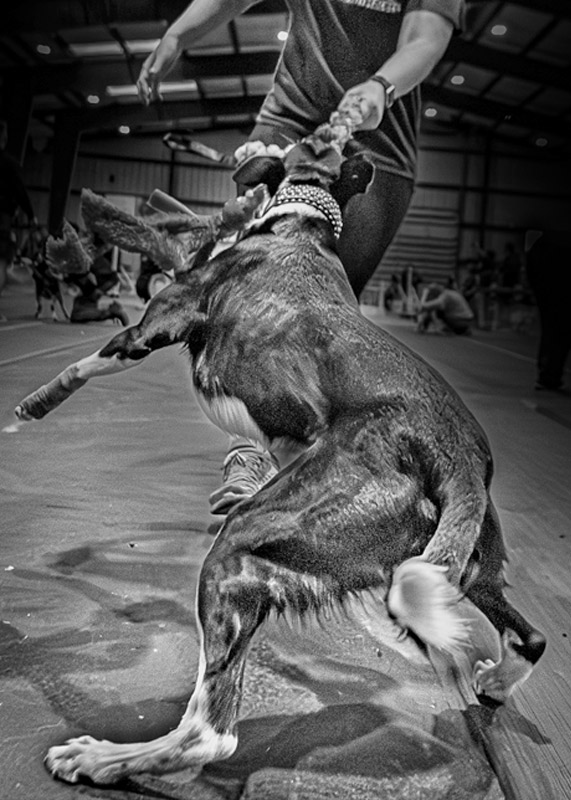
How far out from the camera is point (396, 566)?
2.64 feet

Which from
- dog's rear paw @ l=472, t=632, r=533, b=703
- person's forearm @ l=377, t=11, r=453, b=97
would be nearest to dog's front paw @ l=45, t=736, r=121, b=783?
dog's rear paw @ l=472, t=632, r=533, b=703

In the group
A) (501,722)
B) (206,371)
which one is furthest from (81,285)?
(501,722)

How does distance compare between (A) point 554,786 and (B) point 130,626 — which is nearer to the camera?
(A) point 554,786

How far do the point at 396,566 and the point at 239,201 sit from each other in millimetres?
689

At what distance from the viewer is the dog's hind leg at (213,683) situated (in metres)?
0.78

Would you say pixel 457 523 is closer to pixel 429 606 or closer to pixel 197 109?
pixel 429 606

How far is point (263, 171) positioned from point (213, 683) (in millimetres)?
734

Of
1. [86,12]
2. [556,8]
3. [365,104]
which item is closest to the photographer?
[365,104]

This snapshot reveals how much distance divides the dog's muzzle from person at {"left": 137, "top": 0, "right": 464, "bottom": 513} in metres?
0.17

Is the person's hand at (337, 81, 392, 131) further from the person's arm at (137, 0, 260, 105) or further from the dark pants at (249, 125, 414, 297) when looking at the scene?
the person's arm at (137, 0, 260, 105)

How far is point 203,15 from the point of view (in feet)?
4.38

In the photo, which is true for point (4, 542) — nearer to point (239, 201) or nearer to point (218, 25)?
point (239, 201)

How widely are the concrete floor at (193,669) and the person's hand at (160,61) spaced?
0.51 meters

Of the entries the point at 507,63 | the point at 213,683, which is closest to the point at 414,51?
the point at 507,63
